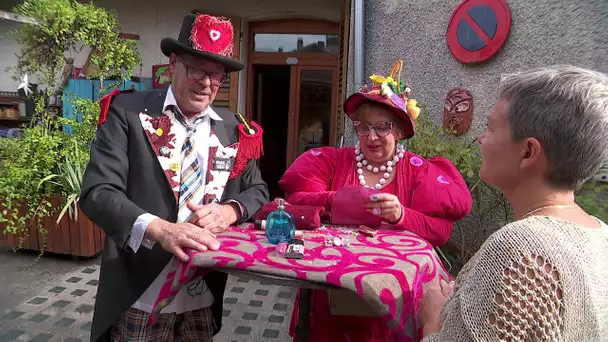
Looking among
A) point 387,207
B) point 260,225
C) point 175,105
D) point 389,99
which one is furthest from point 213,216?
point 389,99

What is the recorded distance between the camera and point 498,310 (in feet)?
2.71

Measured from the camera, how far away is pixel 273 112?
648cm

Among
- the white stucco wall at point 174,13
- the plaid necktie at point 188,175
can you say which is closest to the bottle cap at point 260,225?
the plaid necktie at point 188,175

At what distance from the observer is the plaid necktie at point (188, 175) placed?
1.55 metres

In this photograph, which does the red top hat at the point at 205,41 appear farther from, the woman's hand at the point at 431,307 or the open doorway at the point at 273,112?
the open doorway at the point at 273,112

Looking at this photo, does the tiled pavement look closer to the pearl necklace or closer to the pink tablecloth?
the pearl necklace

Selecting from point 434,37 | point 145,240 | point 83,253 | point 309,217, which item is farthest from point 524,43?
point 83,253

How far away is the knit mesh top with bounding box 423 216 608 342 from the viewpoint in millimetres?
811

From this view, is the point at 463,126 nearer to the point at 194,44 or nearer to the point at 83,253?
the point at 194,44


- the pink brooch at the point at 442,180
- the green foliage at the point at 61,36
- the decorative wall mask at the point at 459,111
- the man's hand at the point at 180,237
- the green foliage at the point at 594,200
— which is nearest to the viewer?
the man's hand at the point at 180,237

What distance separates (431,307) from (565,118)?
584 mm

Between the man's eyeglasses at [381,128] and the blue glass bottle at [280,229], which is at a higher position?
the man's eyeglasses at [381,128]

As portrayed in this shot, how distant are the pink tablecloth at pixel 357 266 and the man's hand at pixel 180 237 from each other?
0.11 ft

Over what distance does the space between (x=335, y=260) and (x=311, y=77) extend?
502 centimetres
